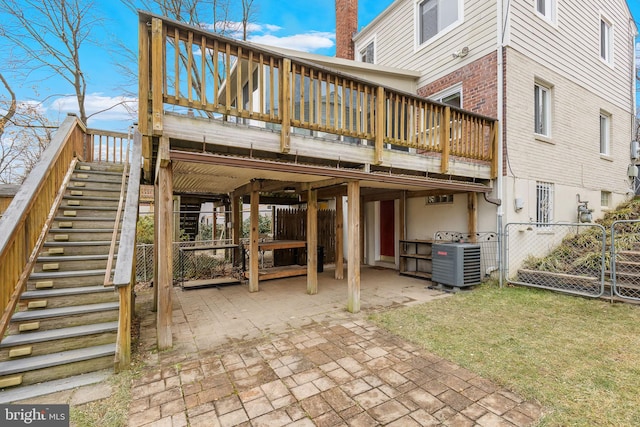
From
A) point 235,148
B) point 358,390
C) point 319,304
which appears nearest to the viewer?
point 358,390

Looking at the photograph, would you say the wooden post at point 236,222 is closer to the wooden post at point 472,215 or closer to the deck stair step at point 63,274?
the deck stair step at point 63,274

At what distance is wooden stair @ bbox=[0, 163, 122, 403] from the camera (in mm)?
2766

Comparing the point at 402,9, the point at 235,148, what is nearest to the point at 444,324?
the point at 235,148

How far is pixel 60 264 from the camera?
380 centimetres

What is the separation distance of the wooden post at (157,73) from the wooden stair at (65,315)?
2.10m

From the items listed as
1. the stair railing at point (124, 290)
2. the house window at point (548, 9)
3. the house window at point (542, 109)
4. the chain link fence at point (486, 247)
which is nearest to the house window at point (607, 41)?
the house window at point (548, 9)

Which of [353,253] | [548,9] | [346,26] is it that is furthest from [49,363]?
[346,26]

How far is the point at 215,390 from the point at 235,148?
9.38ft

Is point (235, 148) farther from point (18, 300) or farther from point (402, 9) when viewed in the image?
point (402, 9)

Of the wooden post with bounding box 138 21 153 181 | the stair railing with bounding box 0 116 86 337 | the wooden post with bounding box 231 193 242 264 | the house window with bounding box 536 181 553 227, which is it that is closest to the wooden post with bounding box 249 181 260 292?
the wooden post with bounding box 231 193 242 264

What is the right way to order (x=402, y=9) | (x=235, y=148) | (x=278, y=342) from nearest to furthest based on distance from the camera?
(x=278, y=342) → (x=235, y=148) → (x=402, y=9)

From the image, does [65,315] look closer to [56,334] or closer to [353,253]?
[56,334]

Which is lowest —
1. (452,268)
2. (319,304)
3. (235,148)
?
(319,304)

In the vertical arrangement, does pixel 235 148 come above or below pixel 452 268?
above
